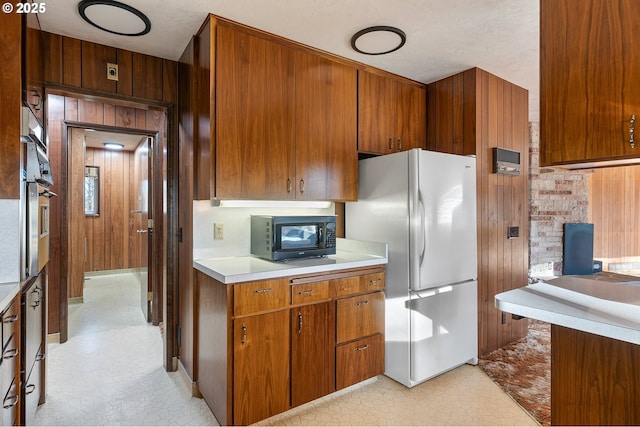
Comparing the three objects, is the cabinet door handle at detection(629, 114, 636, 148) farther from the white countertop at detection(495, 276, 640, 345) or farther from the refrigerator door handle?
the refrigerator door handle

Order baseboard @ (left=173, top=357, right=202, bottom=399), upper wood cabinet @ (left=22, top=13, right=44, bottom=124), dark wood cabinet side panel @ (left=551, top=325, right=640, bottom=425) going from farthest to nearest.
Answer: baseboard @ (left=173, top=357, right=202, bottom=399)
upper wood cabinet @ (left=22, top=13, right=44, bottom=124)
dark wood cabinet side panel @ (left=551, top=325, right=640, bottom=425)

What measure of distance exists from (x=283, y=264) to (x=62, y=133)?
9.20ft

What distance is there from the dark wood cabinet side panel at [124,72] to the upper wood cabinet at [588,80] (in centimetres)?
257

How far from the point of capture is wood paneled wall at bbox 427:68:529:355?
115 inches

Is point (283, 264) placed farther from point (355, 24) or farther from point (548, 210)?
point (548, 210)

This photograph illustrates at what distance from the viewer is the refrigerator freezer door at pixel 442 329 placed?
2.44m

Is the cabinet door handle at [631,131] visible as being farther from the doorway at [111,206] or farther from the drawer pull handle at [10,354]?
the doorway at [111,206]

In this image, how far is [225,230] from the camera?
8.19 feet

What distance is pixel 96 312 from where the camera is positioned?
419 centimetres

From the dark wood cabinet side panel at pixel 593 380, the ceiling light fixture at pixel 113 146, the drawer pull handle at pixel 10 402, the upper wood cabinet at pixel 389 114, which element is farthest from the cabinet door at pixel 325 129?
the ceiling light fixture at pixel 113 146

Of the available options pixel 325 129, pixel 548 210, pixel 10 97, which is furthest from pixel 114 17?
pixel 548 210

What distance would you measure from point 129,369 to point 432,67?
3559mm

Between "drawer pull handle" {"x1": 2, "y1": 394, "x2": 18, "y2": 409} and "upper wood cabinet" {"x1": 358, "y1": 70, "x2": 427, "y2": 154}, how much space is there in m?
2.50

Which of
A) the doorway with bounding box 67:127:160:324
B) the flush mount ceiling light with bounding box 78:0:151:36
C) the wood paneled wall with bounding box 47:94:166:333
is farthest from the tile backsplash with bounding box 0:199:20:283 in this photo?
the doorway with bounding box 67:127:160:324
